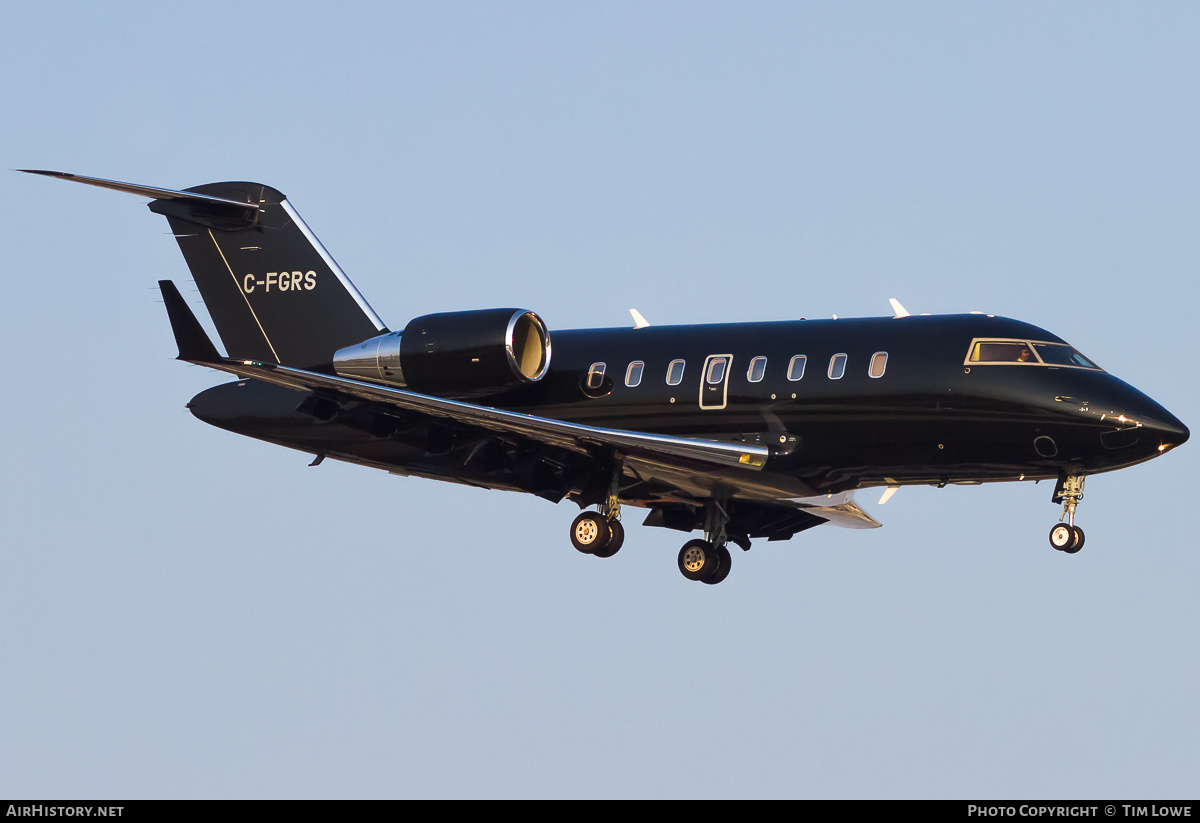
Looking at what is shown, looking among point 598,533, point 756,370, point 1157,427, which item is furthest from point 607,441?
point 1157,427

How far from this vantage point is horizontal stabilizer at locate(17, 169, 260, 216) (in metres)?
26.8

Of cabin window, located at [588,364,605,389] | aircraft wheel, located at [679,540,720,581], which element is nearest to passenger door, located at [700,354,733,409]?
cabin window, located at [588,364,605,389]

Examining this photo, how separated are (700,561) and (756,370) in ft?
14.4

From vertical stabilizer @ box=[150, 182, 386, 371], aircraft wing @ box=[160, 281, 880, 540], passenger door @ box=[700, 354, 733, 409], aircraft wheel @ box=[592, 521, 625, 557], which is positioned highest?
vertical stabilizer @ box=[150, 182, 386, 371]

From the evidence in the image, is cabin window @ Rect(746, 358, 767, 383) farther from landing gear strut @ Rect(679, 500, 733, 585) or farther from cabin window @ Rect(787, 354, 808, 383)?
landing gear strut @ Rect(679, 500, 733, 585)

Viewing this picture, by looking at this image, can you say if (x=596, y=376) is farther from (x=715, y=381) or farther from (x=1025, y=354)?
(x=1025, y=354)

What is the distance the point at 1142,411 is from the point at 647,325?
27.5 feet

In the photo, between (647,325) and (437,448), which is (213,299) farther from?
(647,325)

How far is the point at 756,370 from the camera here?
89.7 ft

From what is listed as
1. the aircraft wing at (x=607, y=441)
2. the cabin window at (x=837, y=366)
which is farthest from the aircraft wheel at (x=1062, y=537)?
the aircraft wing at (x=607, y=441)

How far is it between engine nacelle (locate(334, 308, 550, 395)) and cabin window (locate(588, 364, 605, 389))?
774 mm

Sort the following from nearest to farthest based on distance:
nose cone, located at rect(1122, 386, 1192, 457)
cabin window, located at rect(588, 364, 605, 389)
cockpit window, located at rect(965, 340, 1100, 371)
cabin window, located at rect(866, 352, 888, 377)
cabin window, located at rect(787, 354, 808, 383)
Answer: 1. nose cone, located at rect(1122, 386, 1192, 457)
2. cockpit window, located at rect(965, 340, 1100, 371)
3. cabin window, located at rect(866, 352, 888, 377)
4. cabin window, located at rect(787, 354, 808, 383)
5. cabin window, located at rect(588, 364, 605, 389)

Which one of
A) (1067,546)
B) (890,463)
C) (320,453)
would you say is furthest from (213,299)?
(1067,546)

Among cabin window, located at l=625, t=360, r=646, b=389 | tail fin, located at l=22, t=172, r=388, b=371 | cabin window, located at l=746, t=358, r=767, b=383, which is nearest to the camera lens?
cabin window, located at l=746, t=358, r=767, b=383
